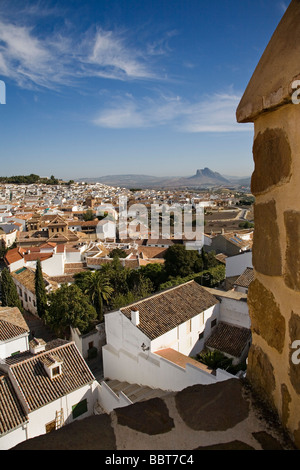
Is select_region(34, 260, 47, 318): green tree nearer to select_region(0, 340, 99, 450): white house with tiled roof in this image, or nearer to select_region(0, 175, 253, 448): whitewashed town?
select_region(0, 175, 253, 448): whitewashed town

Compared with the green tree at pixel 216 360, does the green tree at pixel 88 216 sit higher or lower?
higher

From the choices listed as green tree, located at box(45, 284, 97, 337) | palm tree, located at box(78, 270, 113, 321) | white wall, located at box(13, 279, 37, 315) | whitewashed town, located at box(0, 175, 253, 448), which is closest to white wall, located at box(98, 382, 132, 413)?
whitewashed town, located at box(0, 175, 253, 448)

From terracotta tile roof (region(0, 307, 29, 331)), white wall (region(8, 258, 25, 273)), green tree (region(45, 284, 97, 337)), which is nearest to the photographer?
terracotta tile roof (region(0, 307, 29, 331))

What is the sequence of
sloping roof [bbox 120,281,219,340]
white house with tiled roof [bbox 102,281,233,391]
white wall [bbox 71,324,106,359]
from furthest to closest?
1. white wall [bbox 71,324,106,359]
2. sloping roof [bbox 120,281,219,340]
3. white house with tiled roof [bbox 102,281,233,391]

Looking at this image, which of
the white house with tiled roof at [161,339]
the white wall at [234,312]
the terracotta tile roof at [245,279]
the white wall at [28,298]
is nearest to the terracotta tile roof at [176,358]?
the white house with tiled roof at [161,339]

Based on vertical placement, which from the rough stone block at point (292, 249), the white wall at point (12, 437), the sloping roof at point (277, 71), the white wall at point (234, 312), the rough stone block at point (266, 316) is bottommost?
the white wall at point (12, 437)

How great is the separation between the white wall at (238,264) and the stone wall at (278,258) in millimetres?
17880

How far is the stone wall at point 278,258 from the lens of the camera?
1215 mm

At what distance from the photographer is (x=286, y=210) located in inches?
48.9

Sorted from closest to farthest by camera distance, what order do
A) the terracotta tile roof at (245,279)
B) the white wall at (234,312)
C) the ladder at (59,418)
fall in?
the ladder at (59,418) < the white wall at (234,312) < the terracotta tile roof at (245,279)

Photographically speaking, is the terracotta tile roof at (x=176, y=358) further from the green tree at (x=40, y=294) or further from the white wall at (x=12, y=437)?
the green tree at (x=40, y=294)

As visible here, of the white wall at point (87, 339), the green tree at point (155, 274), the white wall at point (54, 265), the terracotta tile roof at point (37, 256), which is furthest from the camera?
the terracotta tile roof at point (37, 256)

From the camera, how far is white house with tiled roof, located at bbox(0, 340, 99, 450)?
8242 mm

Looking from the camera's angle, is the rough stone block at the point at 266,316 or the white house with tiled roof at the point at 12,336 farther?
the white house with tiled roof at the point at 12,336
